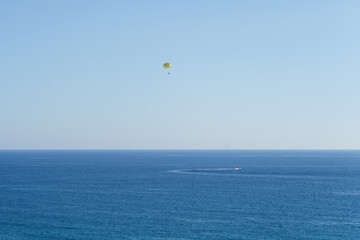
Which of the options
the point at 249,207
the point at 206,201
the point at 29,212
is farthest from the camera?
the point at 206,201

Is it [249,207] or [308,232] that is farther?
[249,207]

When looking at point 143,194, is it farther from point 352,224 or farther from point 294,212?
point 352,224

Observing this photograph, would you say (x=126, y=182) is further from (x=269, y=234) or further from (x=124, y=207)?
(x=269, y=234)

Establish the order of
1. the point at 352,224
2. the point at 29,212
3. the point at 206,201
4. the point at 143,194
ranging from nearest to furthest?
1. the point at 352,224
2. the point at 29,212
3. the point at 206,201
4. the point at 143,194

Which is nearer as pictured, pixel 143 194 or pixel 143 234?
pixel 143 234

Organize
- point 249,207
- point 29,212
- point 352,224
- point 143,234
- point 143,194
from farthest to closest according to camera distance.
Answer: point 143,194 < point 249,207 < point 29,212 < point 352,224 < point 143,234

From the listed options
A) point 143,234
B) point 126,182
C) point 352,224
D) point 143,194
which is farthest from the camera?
point 126,182

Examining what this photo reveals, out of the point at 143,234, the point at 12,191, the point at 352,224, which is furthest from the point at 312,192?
the point at 12,191

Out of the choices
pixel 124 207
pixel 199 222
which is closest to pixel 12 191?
pixel 124 207
